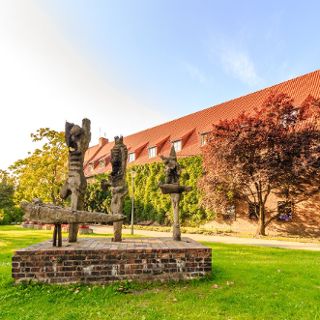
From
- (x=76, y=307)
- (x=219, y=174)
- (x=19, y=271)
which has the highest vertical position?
(x=219, y=174)

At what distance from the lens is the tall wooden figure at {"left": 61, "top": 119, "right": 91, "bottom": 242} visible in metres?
7.27

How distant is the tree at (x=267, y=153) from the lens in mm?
16500

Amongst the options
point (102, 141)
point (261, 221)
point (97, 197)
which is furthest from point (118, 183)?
point (102, 141)

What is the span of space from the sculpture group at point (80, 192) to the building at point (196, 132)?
1361 cm

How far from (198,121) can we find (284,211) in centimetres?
1268

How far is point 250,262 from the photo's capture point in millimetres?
8547

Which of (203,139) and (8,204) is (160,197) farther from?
(8,204)

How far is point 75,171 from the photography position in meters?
7.41

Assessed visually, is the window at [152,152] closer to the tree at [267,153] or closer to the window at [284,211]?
the tree at [267,153]

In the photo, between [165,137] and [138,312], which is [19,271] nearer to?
[138,312]

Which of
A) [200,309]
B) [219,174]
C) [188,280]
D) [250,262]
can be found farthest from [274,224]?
[200,309]

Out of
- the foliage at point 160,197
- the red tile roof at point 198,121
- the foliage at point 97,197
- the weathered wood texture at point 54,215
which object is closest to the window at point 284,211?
the foliage at point 160,197

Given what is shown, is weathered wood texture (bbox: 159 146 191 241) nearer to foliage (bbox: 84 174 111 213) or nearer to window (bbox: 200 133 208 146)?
window (bbox: 200 133 208 146)

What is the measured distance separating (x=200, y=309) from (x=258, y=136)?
542 inches
